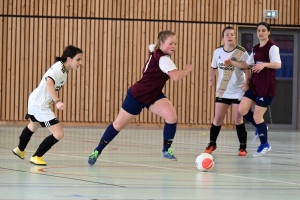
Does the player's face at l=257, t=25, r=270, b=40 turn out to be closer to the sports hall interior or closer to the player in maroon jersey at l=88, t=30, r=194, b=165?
the player in maroon jersey at l=88, t=30, r=194, b=165

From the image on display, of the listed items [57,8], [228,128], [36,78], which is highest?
[57,8]

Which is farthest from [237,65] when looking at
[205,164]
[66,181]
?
[66,181]

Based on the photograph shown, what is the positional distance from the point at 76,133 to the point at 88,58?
351cm

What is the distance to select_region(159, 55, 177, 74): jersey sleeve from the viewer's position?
725 cm

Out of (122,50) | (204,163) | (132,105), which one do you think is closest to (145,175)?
(204,163)

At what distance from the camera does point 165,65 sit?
23.9ft

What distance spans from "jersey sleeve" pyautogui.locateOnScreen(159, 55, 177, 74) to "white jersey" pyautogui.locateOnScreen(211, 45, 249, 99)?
165 cm

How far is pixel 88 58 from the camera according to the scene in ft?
53.9

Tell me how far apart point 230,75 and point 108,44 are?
789cm

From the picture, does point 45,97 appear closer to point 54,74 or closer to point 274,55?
point 54,74

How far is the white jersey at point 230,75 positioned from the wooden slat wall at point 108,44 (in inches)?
305

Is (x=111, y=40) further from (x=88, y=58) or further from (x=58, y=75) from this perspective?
(x=58, y=75)

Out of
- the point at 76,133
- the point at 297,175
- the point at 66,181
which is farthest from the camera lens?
the point at 76,133

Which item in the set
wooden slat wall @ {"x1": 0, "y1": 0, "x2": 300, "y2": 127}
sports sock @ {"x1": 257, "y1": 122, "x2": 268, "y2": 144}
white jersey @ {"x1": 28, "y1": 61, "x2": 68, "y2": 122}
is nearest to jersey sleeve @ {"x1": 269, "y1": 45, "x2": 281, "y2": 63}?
Answer: sports sock @ {"x1": 257, "y1": 122, "x2": 268, "y2": 144}
